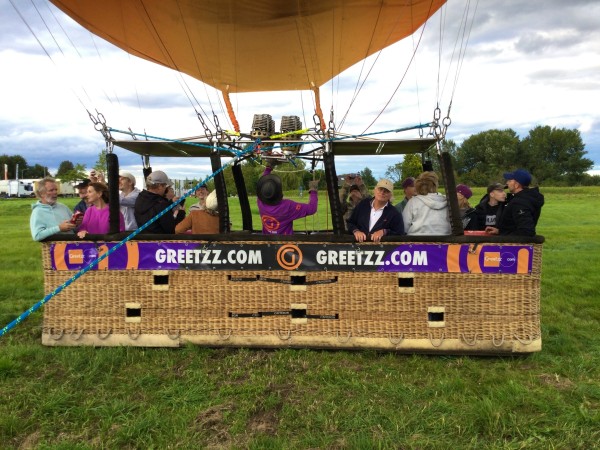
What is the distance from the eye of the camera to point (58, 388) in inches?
130

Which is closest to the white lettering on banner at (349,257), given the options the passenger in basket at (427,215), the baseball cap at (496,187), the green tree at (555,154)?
the passenger in basket at (427,215)

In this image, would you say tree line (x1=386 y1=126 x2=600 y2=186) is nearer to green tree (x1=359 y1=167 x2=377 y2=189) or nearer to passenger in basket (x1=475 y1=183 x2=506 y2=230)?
green tree (x1=359 y1=167 x2=377 y2=189)

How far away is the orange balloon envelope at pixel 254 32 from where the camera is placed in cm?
570

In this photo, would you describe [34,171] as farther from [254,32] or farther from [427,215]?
[427,215]

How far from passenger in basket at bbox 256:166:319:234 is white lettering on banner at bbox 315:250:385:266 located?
1.76ft

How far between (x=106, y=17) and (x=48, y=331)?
3916 mm

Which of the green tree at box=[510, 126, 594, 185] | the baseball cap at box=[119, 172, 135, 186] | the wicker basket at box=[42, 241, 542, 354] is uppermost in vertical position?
the green tree at box=[510, 126, 594, 185]

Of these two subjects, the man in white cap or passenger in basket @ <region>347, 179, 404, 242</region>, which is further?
the man in white cap

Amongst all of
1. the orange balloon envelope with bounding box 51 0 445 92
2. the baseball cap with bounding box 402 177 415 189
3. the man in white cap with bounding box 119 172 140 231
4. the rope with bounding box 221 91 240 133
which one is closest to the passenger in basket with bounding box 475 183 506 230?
the baseball cap with bounding box 402 177 415 189

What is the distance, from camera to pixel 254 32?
21.5 feet

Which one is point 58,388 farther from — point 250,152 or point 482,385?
point 482,385

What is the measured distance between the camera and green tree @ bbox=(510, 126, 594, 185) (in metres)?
68.6

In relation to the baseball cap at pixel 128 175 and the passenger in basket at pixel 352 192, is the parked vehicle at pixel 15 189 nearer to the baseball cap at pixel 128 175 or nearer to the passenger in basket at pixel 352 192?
the baseball cap at pixel 128 175

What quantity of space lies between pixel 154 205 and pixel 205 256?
68cm
